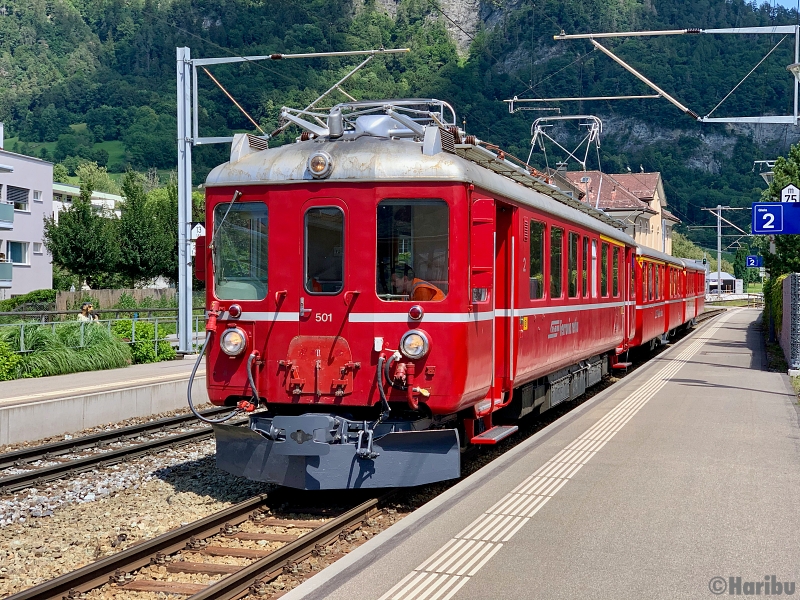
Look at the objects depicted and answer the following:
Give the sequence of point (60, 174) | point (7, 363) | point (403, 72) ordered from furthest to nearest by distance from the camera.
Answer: point (60, 174)
point (403, 72)
point (7, 363)

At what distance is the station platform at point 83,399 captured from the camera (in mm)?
13102

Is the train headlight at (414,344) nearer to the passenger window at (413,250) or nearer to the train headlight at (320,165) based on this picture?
the passenger window at (413,250)

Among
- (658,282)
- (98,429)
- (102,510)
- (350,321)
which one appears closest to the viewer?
(350,321)

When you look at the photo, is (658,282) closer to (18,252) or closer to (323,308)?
(323,308)

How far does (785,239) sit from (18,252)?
136 feet

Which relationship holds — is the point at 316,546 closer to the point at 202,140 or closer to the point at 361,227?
the point at 361,227

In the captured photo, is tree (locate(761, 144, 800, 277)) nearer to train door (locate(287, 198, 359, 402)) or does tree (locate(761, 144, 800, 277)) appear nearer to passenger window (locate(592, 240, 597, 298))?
passenger window (locate(592, 240, 597, 298))

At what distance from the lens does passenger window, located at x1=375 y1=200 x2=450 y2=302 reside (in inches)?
331

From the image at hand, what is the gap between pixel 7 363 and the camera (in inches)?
688

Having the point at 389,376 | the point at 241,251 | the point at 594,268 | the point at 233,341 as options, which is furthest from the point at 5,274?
the point at 389,376

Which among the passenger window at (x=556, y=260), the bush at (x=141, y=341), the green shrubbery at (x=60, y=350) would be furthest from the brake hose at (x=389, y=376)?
the bush at (x=141, y=341)

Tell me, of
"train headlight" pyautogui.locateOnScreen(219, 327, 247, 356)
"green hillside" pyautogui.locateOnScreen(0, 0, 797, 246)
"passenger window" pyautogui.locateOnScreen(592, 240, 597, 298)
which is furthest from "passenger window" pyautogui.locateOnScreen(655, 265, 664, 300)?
"green hillside" pyautogui.locateOnScreen(0, 0, 797, 246)

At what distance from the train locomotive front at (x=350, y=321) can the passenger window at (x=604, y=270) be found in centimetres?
763

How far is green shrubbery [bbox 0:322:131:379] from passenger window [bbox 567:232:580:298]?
1046cm
